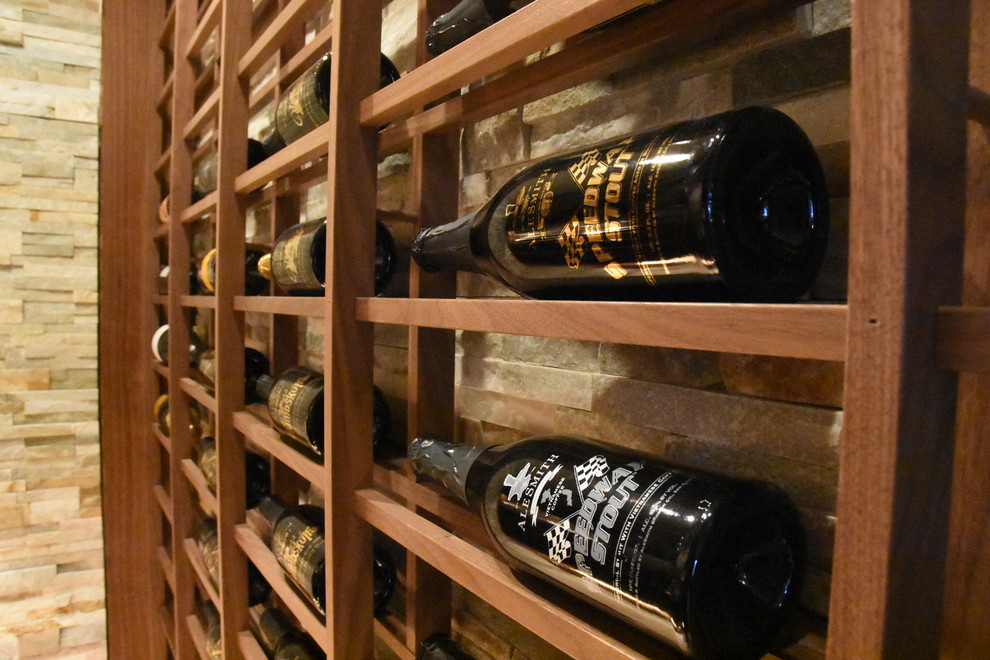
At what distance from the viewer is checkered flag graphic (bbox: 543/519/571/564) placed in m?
0.43

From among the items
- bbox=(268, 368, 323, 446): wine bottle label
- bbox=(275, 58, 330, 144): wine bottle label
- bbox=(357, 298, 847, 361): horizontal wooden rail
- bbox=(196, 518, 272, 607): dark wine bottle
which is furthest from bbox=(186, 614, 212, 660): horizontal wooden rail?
bbox=(357, 298, 847, 361): horizontal wooden rail

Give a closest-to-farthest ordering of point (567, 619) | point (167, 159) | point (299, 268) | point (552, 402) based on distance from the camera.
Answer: point (567, 619)
point (552, 402)
point (299, 268)
point (167, 159)

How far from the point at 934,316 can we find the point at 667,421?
28cm

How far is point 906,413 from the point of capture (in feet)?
0.85

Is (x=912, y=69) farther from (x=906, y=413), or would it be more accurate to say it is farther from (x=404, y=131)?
(x=404, y=131)

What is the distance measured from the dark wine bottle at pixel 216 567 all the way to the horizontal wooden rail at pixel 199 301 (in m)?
0.49

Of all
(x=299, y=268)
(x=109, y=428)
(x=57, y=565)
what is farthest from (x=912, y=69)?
(x=57, y=565)

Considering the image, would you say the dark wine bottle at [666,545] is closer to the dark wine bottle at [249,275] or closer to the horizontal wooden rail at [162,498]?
the dark wine bottle at [249,275]

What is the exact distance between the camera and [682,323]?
1.09 feet

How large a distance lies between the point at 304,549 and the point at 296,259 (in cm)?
43

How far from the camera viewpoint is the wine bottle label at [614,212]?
0.35m

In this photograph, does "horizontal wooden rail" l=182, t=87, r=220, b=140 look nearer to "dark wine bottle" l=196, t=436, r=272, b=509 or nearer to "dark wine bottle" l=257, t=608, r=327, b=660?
"dark wine bottle" l=196, t=436, r=272, b=509

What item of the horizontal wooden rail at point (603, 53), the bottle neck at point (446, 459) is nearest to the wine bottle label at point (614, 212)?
the horizontal wooden rail at point (603, 53)

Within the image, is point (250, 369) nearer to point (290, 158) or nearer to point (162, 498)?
point (290, 158)
